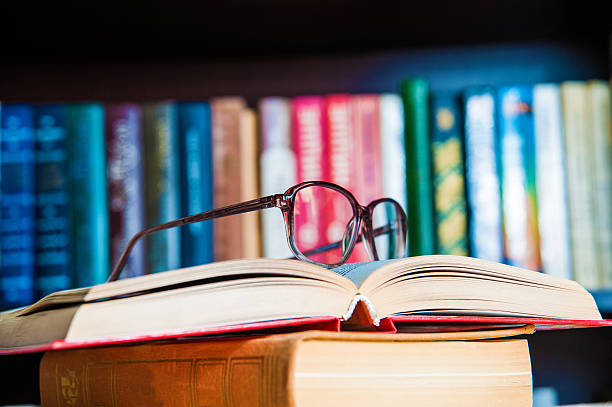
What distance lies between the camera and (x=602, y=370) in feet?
3.84

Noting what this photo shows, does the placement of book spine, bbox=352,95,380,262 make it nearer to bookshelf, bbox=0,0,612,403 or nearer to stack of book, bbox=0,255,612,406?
bookshelf, bbox=0,0,612,403

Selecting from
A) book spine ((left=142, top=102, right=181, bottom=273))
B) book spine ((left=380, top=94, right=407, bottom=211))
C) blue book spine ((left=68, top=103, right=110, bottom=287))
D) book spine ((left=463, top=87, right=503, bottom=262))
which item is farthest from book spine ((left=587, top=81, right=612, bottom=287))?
blue book spine ((left=68, top=103, right=110, bottom=287))

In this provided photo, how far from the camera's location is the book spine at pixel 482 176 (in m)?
0.93

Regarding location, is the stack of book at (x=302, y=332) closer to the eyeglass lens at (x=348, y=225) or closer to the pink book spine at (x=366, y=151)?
the eyeglass lens at (x=348, y=225)

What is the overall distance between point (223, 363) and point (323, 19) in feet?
2.49

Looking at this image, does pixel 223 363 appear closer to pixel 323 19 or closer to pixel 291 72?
pixel 323 19

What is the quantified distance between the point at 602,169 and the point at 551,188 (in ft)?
0.28

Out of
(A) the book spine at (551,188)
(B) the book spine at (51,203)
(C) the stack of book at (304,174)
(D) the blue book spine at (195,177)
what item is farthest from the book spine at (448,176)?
(B) the book spine at (51,203)

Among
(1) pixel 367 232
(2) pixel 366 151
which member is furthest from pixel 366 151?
(1) pixel 367 232

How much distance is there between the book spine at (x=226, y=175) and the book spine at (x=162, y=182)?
6cm

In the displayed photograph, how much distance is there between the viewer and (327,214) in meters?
0.74

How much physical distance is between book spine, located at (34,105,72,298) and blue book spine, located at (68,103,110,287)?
0.04 feet

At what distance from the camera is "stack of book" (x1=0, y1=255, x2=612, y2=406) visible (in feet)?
1.16

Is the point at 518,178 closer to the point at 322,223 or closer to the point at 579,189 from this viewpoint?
the point at 579,189
